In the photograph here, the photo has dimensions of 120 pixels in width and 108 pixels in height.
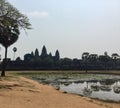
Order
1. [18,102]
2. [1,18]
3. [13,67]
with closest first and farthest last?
[18,102]
[1,18]
[13,67]

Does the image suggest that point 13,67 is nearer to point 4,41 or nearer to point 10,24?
point 4,41

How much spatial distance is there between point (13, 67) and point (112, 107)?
89.3 m

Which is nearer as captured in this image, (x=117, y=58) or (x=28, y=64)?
(x=28, y=64)

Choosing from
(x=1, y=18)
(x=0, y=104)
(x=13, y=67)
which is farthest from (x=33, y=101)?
(x=13, y=67)

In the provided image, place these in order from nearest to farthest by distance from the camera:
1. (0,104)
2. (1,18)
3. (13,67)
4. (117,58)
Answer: (0,104), (1,18), (13,67), (117,58)

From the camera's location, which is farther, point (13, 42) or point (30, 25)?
point (13, 42)

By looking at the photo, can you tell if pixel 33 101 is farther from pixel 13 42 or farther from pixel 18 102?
pixel 13 42

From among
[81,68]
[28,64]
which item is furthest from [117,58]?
[28,64]

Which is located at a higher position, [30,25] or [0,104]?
[30,25]

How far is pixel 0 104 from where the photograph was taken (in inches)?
782

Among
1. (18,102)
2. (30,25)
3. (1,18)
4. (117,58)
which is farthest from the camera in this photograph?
(117,58)

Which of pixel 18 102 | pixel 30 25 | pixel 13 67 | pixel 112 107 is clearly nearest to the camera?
pixel 18 102

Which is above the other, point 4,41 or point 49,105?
point 4,41

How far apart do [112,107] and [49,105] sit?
4.92 metres
